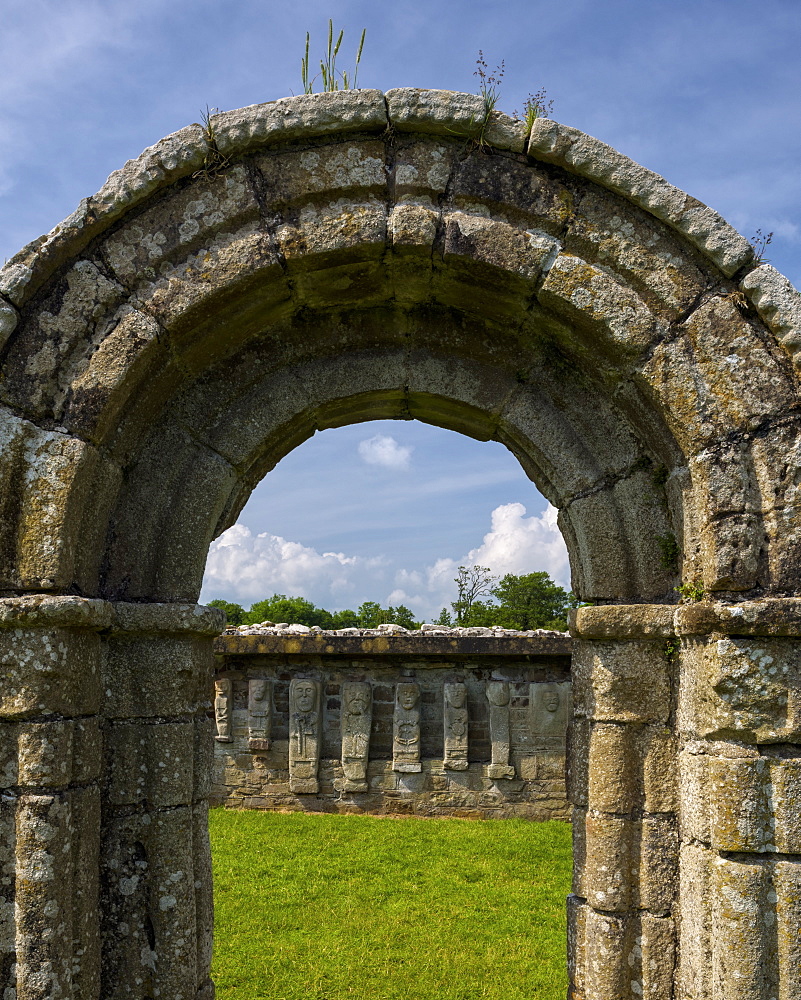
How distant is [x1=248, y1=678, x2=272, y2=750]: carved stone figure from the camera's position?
32.4 feet

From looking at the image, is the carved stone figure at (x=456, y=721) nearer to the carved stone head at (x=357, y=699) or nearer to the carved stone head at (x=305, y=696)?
the carved stone head at (x=357, y=699)

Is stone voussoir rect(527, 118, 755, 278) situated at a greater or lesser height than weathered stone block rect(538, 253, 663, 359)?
greater

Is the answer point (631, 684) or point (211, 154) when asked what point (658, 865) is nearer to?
point (631, 684)

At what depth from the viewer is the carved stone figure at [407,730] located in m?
9.66

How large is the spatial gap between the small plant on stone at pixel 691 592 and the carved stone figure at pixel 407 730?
677cm

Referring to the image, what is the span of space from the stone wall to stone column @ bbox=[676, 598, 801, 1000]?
649cm

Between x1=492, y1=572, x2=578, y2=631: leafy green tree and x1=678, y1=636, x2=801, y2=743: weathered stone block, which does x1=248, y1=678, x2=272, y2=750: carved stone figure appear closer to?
x1=678, y1=636, x2=801, y2=743: weathered stone block

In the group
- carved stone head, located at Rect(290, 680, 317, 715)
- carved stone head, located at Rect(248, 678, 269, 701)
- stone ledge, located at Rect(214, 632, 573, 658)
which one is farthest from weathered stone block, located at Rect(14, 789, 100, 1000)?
carved stone head, located at Rect(248, 678, 269, 701)

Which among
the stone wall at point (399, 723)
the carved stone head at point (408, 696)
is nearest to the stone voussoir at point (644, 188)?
the stone wall at point (399, 723)

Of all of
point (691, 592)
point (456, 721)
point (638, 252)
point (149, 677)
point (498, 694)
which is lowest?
point (456, 721)

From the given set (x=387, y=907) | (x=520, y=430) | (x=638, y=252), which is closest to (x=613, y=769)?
(x=520, y=430)

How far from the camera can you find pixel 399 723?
31.8 feet

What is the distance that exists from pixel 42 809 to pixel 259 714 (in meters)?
7.18

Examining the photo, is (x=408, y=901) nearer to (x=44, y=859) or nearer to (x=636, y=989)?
(x=636, y=989)
